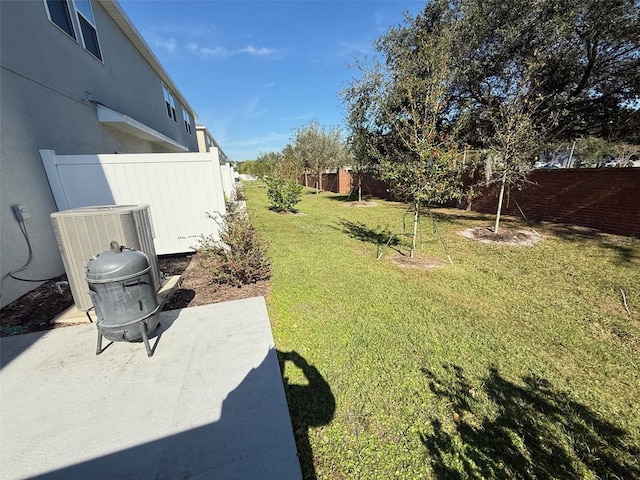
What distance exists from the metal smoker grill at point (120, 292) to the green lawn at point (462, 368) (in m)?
1.40

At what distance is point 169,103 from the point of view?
13156 millimetres

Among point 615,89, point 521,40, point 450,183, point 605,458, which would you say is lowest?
point 605,458

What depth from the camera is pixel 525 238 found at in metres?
7.16

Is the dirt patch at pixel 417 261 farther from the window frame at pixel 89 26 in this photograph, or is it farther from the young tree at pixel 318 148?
the young tree at pixel 318 148

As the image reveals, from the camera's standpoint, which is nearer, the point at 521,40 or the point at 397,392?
→ the point at 397,392

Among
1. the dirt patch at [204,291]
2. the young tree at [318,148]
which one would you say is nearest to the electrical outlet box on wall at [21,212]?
the dirt patch at [204,291]

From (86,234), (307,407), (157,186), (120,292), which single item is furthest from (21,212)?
(307,407)

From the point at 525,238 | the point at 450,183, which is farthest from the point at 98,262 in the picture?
the point at 525,238

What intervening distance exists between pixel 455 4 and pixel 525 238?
8613 millimetres

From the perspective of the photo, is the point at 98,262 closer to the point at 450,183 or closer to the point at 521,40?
the point at 450,183

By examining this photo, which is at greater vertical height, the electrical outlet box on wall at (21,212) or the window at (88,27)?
the window at (88,27)

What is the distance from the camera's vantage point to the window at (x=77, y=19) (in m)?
5.11

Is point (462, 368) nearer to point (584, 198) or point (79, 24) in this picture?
point (584, 198)

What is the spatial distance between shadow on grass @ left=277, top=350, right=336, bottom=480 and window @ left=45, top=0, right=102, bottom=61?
25.4 feet
